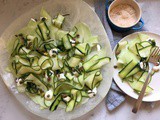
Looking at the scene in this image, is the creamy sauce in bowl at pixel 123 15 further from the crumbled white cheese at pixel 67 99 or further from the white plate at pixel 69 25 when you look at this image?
the crumbled white cheese at pixel 67 99

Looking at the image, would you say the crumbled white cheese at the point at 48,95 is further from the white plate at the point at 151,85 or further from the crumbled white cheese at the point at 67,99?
→ the white plate at the point at 151,85

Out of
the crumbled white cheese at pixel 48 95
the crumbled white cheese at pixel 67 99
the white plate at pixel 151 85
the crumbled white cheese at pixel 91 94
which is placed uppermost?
the crumbled white cheese at pixel 48 95

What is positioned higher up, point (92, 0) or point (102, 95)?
point (92, 0)

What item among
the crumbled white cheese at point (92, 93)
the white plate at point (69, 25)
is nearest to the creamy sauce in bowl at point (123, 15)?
the white plate at point (69, 25)

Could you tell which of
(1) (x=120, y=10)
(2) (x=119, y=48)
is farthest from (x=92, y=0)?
(2) (x=119, y=48)

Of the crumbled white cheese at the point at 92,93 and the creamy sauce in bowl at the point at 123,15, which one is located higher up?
the creamy sauce in bowl at the point at 123,15

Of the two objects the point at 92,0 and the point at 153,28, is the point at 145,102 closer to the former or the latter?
the point at 153,28

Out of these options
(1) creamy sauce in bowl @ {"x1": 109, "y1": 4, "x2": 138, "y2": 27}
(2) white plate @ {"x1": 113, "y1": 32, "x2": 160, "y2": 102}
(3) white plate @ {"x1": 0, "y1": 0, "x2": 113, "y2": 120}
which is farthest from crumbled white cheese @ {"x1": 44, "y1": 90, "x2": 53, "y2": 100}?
(1) creamy sauce in bowl @ {"x1": 109, "y1": 4, "x2": 138, "y2": 27}
